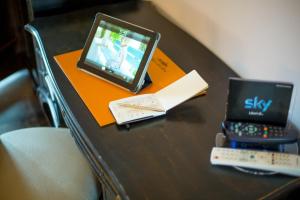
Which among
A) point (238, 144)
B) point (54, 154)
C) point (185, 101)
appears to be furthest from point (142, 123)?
point (54, 154)

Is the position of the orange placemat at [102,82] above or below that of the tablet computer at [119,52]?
below

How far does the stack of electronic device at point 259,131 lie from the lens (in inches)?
39.9

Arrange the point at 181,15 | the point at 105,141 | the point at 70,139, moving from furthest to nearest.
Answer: the point at 181,15, the point at 70,139, the point at 105,141

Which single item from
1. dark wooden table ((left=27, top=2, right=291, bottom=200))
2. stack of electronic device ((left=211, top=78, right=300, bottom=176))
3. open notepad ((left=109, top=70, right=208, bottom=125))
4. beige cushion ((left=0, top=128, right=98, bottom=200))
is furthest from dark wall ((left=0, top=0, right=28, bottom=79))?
stack of electronic device ((left=211, top=78, right=300, bottom=176))

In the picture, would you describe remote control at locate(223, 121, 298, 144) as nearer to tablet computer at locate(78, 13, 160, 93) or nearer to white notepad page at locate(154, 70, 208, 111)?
white notepad page at locate(154, 70, 208, 111)

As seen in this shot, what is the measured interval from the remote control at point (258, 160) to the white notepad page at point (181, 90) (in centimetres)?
22

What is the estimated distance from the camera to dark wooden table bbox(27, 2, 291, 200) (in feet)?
3.24

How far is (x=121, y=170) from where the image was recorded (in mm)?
1031

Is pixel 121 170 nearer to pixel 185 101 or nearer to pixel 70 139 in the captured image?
pixel 185 101

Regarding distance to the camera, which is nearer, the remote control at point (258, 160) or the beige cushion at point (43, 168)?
the remote control at point (258, 160)

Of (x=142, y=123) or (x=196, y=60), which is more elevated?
(x=196, y=60)

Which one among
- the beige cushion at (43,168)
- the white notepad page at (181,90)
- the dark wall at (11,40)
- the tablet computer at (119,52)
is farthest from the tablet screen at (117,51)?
the dark wall at (11,40)

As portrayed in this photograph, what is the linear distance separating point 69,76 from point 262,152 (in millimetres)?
670

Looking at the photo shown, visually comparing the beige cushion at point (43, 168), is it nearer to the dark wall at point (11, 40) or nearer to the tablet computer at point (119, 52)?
the tablet computer at point (119, 52)
